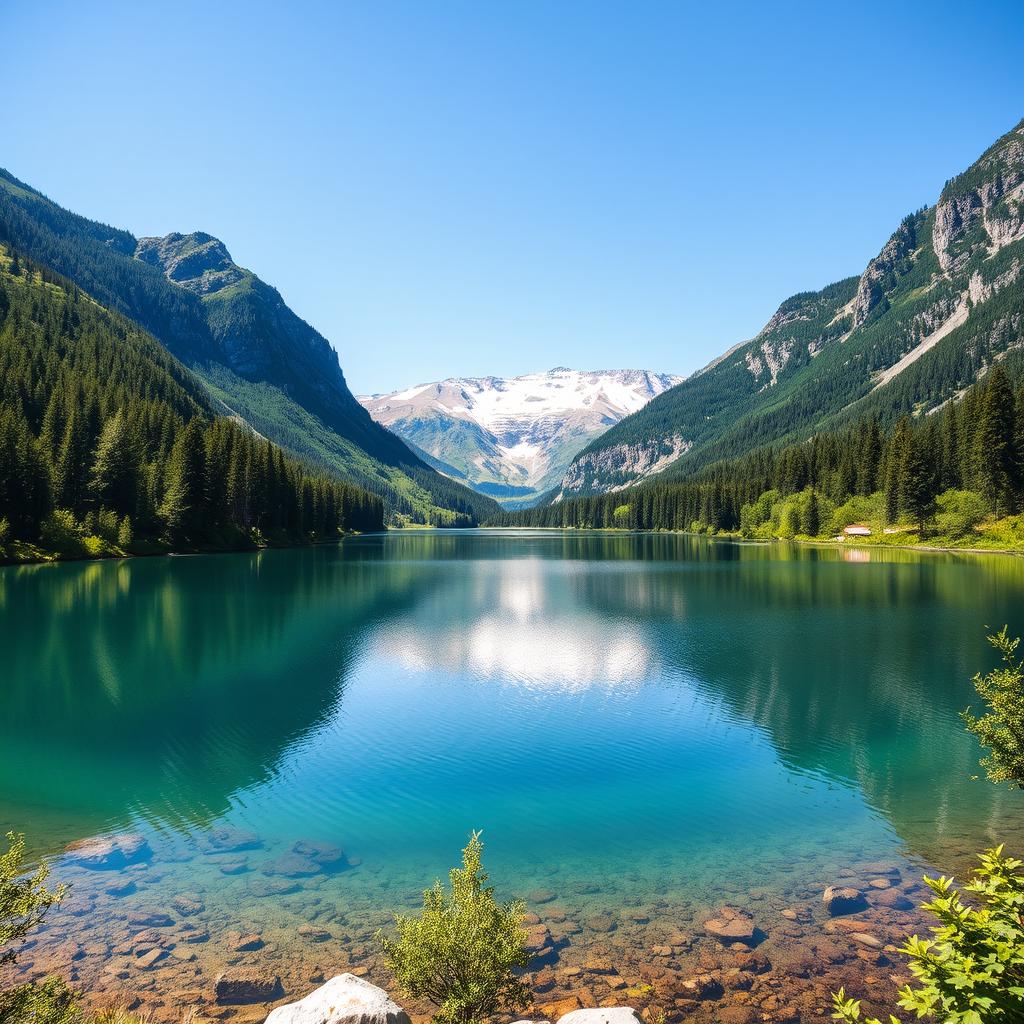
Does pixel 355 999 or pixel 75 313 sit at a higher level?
pixel 75 313

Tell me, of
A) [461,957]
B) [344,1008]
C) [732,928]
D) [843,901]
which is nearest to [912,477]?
[843,901]

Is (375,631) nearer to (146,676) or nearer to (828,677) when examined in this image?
(146,676)

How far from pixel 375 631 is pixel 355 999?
37.8 metres

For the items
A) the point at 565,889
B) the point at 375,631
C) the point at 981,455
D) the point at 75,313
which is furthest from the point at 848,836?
the point at 75,313

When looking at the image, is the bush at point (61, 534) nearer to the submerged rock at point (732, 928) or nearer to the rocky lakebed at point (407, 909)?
the rocky lakebed at point (407, 909)

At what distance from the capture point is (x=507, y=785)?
20141 mm

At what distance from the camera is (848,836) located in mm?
16594

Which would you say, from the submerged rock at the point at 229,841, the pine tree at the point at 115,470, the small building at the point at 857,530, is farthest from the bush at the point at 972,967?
the small building at the point at 857,530

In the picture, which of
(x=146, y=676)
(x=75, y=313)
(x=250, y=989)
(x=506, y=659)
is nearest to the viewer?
(x=250, y=989)

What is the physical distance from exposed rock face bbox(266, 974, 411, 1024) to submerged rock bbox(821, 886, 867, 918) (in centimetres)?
949

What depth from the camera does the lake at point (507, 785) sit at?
1202 centimetres

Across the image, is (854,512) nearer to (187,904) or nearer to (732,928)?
(732,928)

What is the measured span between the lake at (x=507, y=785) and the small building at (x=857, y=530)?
90.0 m

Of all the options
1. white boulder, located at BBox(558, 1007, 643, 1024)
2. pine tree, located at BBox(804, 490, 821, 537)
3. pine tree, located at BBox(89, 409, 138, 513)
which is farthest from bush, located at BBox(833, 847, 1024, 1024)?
pine tree, located at BBox(804, 490, 821, 537)
